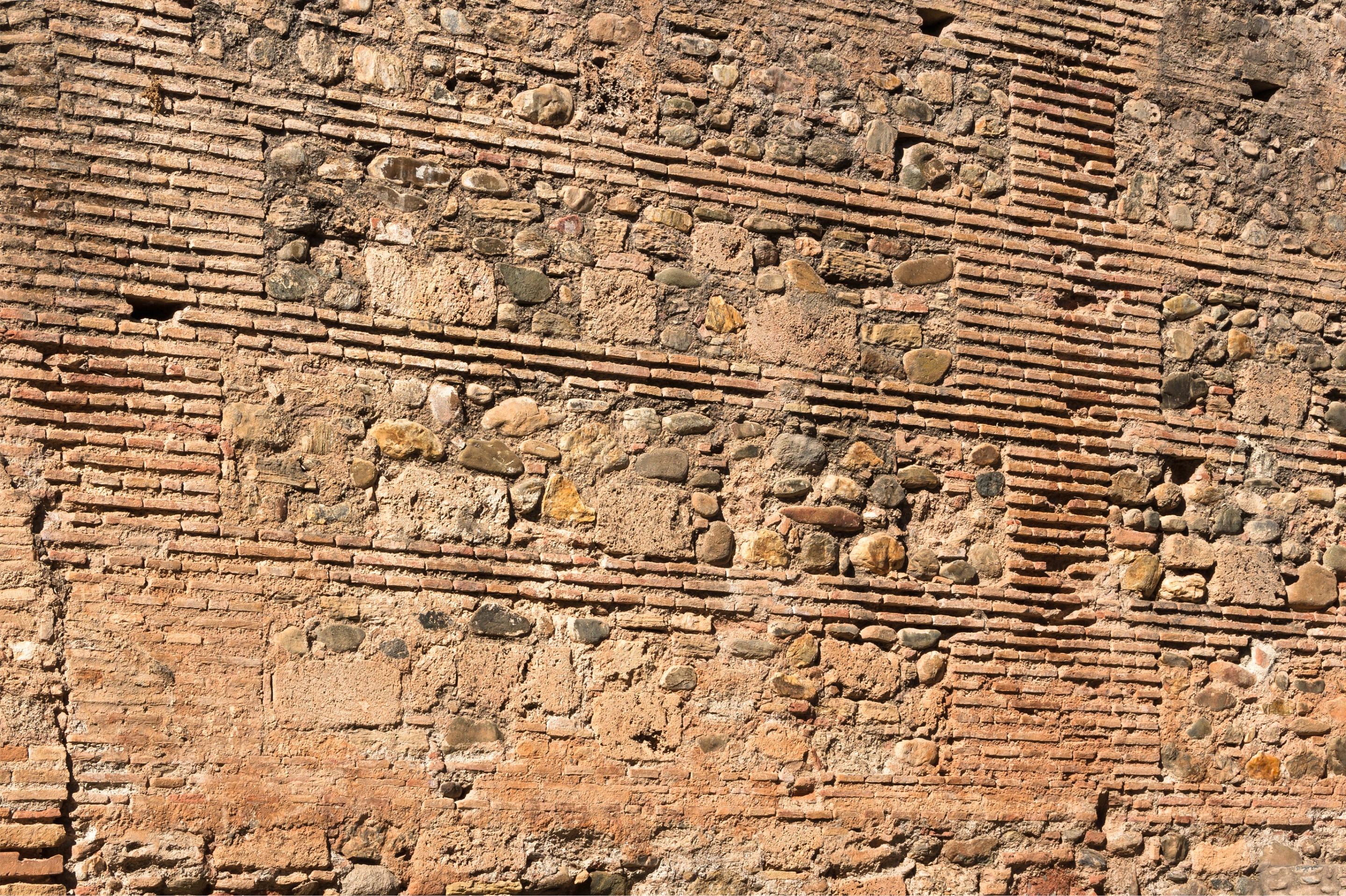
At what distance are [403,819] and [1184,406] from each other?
340cm

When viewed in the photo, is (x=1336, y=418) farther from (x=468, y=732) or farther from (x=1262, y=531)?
(x=468, y=732)

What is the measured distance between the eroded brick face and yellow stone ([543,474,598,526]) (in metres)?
0.02

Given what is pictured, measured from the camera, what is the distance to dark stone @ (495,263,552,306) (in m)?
4.23

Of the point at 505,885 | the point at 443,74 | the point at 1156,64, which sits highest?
the point at 1156,64

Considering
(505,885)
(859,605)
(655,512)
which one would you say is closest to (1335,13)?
(859,605)

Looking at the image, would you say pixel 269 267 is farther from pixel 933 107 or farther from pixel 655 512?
pixel 933 107

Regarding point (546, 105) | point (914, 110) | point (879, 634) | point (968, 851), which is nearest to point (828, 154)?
point (914, 110)

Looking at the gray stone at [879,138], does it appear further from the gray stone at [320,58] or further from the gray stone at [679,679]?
the gray stone at [679,679]

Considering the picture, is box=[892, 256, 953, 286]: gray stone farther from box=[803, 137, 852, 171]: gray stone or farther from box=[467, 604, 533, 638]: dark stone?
box=[467, 604, 533, 638]: dark stone

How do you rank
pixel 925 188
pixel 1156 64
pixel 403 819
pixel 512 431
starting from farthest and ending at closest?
1. pixel 1156 64
2. pixel 925 188
3. pixel 512 431
4. pixel 403 819

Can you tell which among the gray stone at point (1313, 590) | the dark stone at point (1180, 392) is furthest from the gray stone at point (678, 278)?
the gray stone at point (1313, 590)

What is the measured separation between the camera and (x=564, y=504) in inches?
165

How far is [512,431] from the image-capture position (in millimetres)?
4164

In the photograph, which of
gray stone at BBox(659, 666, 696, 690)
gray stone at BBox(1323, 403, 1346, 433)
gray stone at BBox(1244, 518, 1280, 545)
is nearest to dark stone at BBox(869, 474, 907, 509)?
gray stone at BBox(659, 666, 696, 690)
